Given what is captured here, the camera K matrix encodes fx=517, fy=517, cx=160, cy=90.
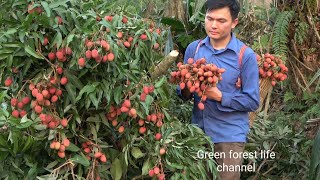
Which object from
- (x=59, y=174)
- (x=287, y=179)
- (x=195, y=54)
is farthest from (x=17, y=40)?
(x=287, y=179)

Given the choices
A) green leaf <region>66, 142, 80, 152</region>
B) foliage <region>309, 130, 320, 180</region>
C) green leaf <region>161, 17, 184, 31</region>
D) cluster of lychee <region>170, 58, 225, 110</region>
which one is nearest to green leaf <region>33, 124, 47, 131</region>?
green leaf <region>66, 142, 80, 152</region>

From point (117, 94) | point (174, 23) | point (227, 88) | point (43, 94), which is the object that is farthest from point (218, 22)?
point (174, 23)

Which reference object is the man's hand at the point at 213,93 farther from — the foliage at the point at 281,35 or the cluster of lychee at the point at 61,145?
the foliage at the point at 281,35

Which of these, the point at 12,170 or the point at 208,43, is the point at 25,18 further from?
the point at 208,43

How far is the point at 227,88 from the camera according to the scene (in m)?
2.38

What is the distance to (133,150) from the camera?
6.88 feet

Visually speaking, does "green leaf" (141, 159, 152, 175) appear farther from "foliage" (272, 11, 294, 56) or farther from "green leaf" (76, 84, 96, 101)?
"foliage" (272, 11, 294, 56)

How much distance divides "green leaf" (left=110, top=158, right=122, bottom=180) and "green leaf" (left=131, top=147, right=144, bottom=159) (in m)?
0.09

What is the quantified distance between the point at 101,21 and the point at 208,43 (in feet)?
2.31

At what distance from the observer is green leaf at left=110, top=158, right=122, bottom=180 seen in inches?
83.2

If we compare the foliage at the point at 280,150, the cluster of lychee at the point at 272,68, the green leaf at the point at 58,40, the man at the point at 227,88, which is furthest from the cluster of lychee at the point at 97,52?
the foliage at the point at 280,150

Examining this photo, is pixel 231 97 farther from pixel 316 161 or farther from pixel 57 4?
pixel 57 4

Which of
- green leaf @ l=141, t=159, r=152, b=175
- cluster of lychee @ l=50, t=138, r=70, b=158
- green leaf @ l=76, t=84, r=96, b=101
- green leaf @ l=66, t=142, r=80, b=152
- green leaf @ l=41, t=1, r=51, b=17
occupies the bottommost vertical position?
green leaf @ l=141, t=159, r=152, b=175

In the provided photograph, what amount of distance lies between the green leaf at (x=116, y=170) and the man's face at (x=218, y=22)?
0.72 m
